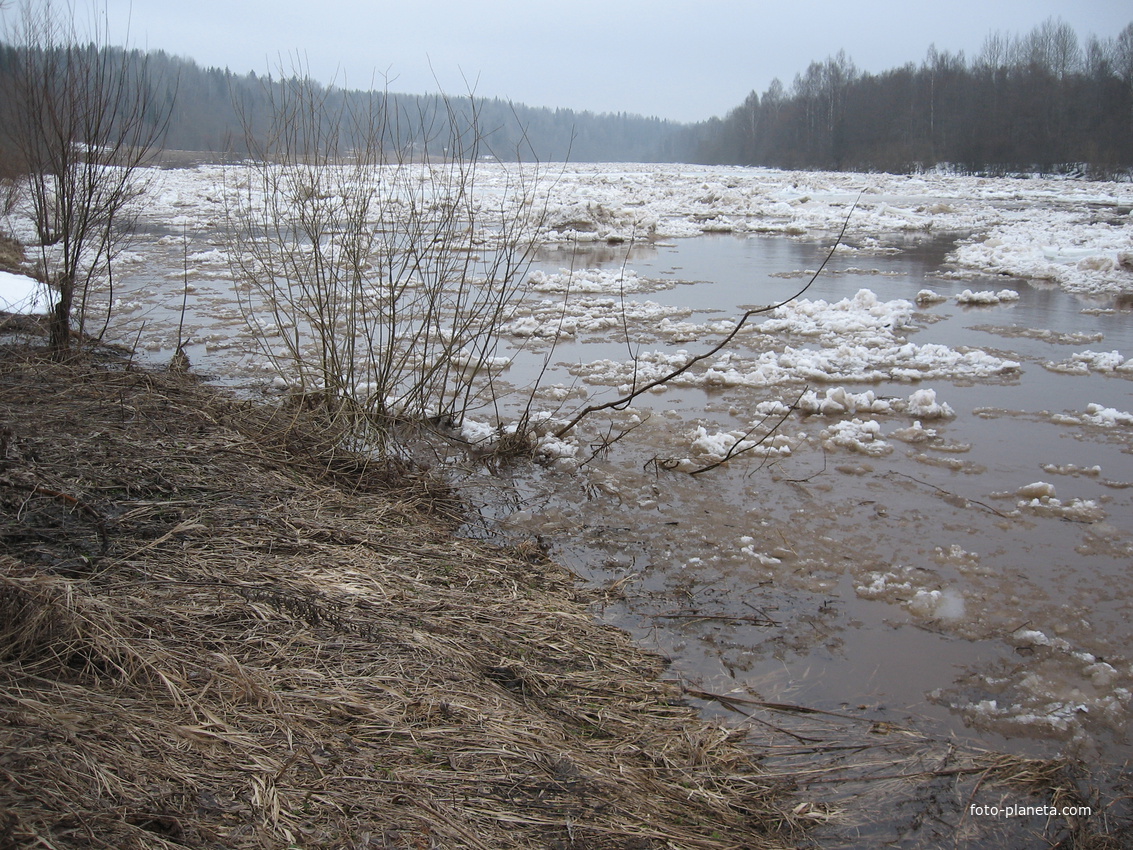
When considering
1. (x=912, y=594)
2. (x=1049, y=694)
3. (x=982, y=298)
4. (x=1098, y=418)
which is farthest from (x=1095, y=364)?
(x=1049, y=694)

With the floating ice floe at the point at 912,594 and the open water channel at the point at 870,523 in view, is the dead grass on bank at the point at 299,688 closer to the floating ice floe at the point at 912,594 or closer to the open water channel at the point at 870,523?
the open water channel at the point at 870,523

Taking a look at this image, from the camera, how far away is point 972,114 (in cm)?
5594

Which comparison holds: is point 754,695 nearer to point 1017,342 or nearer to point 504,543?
point 504,543

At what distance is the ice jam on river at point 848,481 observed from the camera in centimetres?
341

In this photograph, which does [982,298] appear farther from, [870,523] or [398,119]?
[398,119]

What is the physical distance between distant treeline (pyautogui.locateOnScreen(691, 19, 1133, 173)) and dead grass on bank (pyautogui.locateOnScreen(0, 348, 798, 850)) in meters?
51.4

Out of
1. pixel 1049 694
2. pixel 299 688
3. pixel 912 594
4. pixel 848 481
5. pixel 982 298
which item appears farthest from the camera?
pixel 982 298

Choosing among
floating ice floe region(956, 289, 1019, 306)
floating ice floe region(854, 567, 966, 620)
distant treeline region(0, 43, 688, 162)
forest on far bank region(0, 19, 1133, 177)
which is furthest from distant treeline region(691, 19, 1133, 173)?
floating ice floe region(854, 567, 966, 620)

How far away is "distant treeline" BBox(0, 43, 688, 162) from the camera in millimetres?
5531

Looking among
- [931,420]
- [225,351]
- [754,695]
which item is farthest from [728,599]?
[225,351]

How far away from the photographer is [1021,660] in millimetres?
3439

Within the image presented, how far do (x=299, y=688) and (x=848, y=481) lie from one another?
13.1 ft

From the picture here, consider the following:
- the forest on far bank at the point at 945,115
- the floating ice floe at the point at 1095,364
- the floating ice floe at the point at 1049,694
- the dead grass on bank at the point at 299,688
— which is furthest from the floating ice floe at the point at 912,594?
the forest on far bank at the point at 945,115

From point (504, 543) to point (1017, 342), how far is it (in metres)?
7.41
